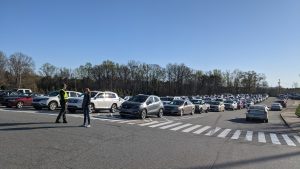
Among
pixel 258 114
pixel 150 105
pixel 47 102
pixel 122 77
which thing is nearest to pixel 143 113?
pixel 150 105

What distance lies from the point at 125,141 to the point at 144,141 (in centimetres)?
81

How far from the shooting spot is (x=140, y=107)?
2748cm

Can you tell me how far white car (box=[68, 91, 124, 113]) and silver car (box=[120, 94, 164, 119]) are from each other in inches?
148

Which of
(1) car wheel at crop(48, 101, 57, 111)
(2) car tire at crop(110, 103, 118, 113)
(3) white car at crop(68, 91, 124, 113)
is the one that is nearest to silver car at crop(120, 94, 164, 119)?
(3) white car at crop(68, 91, 124, 113)

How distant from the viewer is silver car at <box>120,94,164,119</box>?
27344 millimetres

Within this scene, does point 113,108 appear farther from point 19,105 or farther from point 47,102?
point 19,105

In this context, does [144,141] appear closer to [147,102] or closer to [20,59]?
[147,102]

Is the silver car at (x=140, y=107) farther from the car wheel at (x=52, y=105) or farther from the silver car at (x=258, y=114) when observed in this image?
the silver car at (x=258, y=114)

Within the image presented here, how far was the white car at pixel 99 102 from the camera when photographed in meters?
29.9

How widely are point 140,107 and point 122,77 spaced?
115572mm

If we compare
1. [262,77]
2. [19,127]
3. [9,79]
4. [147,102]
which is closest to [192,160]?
[19,127]

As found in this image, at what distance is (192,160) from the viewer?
11.1 metres

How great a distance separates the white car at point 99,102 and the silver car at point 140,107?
377 centimetres

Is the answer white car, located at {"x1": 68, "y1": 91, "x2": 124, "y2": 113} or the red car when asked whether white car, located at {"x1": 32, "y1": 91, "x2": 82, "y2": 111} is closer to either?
white car, located at {"x1": 68, "y1": 91, "x2": 124, "y2": 113}
